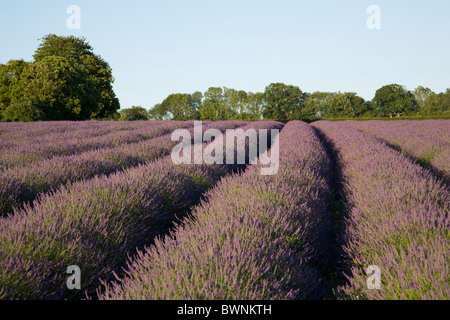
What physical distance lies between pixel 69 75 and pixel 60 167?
24.4 m

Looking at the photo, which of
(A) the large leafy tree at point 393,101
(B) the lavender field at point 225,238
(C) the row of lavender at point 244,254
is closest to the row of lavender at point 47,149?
(B) the lavender field at point 225,238

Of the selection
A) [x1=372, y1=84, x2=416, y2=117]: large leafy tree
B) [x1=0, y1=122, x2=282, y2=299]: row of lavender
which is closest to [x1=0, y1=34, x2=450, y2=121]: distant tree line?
[x1=372, y1=84, x2=416, y2=117]: large leafy tree

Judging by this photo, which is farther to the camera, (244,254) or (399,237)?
(399,237)

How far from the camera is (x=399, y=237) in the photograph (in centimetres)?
211

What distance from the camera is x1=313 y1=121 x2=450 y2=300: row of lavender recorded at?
1.50 meters

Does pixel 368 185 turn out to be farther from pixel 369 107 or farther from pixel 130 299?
pixel 369 107

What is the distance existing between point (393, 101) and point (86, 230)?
6997cm

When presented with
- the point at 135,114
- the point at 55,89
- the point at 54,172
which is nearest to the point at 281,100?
the point at 135,114

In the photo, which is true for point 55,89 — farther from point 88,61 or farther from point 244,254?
point 244,254

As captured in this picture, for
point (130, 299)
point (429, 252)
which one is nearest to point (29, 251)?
point (130, 299)

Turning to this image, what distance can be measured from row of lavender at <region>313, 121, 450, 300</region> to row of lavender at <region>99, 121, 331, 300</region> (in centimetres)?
34

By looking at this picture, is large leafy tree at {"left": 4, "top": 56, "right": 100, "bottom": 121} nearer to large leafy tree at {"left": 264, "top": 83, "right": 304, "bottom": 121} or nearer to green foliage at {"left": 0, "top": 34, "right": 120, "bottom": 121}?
green foliage at {"left": 0, "top": 34, "right": 120, "bottom": 121}

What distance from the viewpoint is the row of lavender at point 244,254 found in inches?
57.6

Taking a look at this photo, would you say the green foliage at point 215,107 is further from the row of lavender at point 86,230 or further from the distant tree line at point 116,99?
the row of lavender at point 86,230
